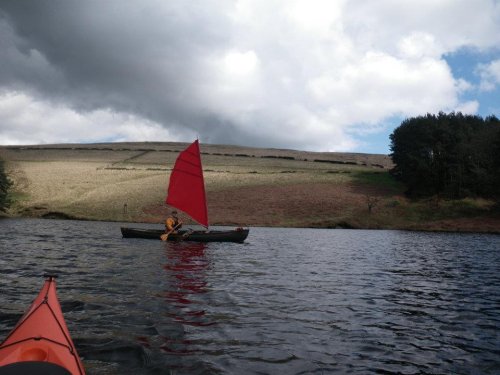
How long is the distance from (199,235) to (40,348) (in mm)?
31295

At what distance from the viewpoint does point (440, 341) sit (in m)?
11.7

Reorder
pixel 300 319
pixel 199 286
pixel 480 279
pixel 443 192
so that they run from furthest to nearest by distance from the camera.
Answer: pixel 443 192, pixel 480 279, pixel 199 286, pixel 300 319

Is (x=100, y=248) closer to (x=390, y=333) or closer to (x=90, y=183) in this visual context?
(x=390, y=333)

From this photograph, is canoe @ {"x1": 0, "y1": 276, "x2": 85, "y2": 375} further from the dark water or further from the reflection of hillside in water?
the reflection of hillside in water

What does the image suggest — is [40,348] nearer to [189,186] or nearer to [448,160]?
[189,186]

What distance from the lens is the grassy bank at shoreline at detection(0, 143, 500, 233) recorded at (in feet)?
212

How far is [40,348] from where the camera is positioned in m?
7.32

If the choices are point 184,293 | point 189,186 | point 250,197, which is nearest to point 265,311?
→ point 184,293

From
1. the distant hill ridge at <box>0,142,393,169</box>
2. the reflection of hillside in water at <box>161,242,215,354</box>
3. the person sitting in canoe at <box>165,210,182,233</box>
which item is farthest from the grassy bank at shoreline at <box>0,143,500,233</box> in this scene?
the reflection of hillside in water at <box>161,242,215,354</box>

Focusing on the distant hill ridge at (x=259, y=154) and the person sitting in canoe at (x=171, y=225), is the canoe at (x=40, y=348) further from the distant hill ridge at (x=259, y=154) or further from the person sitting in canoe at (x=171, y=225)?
the distant hill ridge at (x=259, y=154)

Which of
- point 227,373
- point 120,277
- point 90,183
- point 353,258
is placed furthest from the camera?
point 90,183

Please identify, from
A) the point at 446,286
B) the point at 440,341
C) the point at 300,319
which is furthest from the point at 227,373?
the point at 446,286

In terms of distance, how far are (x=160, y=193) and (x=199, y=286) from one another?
63012mm

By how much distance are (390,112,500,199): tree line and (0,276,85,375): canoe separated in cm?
7030
